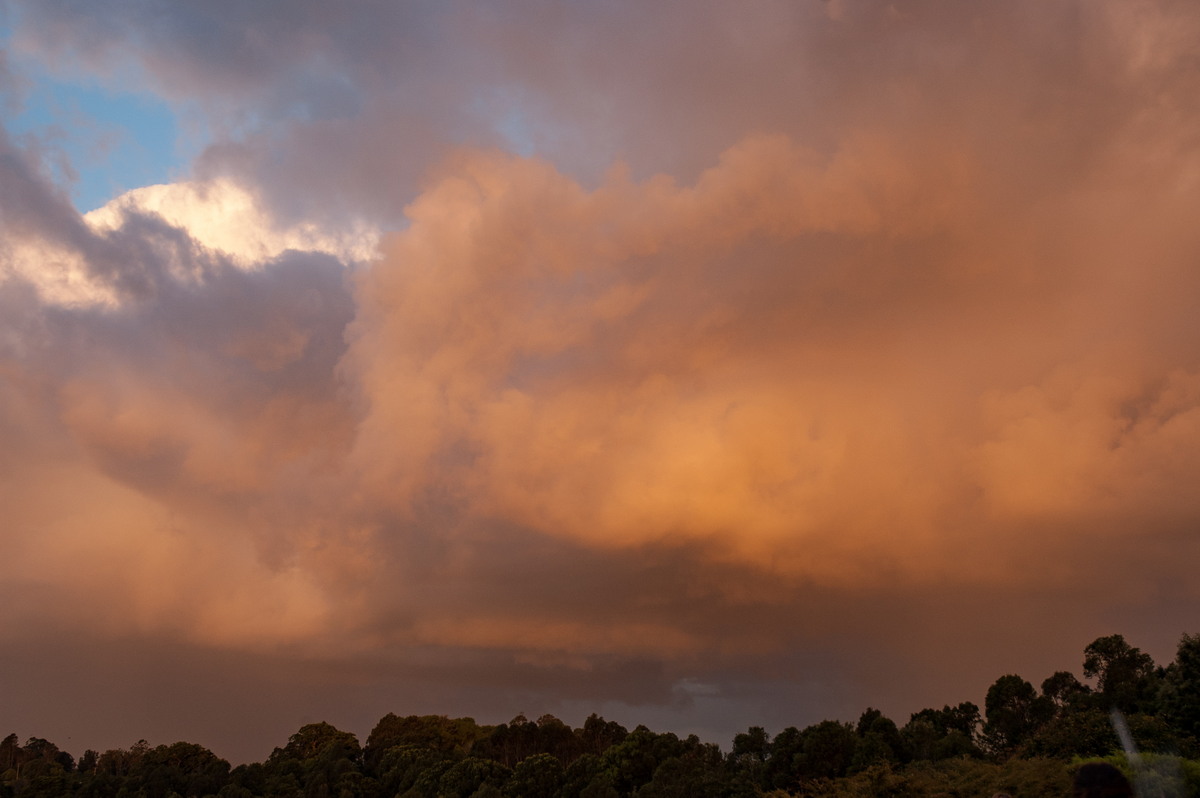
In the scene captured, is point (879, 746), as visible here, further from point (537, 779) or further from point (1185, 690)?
point (537, 779)

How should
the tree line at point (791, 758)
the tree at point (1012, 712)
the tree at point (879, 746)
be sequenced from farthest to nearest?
the tree at point (1012, 712) → the tree at point (879, 746) → the tree line at point (791, 758)

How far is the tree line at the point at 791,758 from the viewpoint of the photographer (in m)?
61.7

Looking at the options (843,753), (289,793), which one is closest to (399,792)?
(289,793)

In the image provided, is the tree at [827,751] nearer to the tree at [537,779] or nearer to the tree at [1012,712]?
the tree at [1012,712]

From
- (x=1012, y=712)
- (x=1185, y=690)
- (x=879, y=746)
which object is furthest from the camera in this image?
(x=1012, y=712)

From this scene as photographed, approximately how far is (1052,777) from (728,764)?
54.3 metres

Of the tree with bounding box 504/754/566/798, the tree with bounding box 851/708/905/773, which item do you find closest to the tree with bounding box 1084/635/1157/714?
the tree with bounding box 851/708/905/773

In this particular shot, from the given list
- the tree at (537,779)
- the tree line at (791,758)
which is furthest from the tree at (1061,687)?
the tree at (537,779)

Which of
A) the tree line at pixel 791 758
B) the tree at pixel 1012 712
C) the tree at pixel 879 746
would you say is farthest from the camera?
the tree at pixel 1012 712

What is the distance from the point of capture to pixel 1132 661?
101375 millimetres

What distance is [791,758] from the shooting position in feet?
295

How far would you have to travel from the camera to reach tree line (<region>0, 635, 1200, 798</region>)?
61.7 meters

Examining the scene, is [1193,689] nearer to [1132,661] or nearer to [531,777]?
[1132,661]

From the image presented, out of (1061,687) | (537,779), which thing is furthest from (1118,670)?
(537,779)
